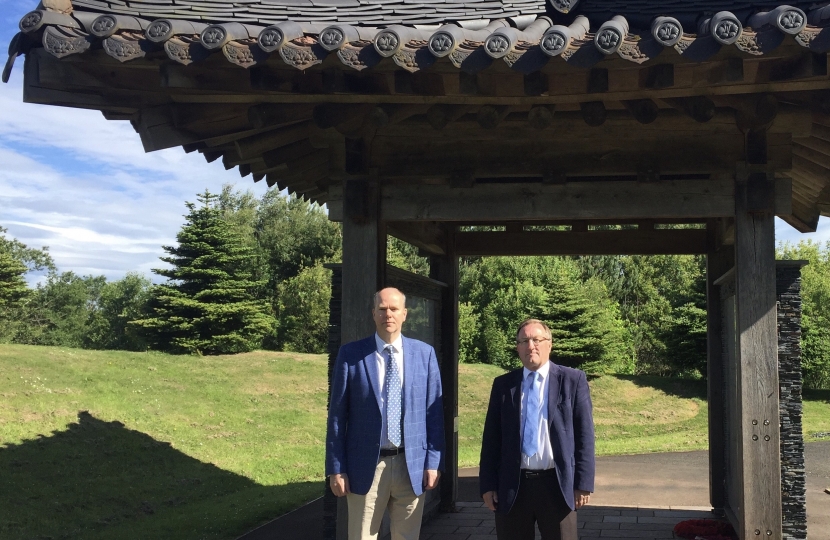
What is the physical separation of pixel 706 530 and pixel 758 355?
252cm

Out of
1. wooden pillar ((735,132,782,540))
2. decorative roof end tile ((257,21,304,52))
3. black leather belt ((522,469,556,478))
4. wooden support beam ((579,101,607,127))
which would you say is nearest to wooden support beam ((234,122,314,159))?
decorative roof end tile ((257,21,304,52))

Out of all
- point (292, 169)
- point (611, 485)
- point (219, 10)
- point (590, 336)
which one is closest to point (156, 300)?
point (590, 336)

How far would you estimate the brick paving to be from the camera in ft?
21.4

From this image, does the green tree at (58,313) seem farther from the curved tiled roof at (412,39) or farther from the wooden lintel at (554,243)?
the curved tiled roof at (412,39)

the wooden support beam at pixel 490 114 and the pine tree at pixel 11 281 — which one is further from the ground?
the pine tree at pixel 11 281

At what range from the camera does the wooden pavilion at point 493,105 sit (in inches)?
131

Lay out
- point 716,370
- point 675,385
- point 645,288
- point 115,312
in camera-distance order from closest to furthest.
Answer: point 716,370 → point 675,385 → point 645,288 → point 115,312

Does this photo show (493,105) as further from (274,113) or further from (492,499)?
(492,499)

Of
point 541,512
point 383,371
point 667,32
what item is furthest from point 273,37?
point 541,512

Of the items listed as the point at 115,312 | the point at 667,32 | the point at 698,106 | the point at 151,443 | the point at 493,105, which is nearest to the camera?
the point at 667,32

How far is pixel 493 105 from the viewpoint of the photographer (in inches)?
160

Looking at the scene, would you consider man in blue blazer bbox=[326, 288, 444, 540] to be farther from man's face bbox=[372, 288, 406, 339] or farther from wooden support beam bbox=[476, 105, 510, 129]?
wooden support beam bbox=[476, 105, 510, 129]

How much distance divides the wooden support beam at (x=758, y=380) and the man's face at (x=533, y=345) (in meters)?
1.44

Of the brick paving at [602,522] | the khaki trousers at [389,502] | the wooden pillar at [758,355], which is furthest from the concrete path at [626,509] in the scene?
the khaki trousers at [389,502]
